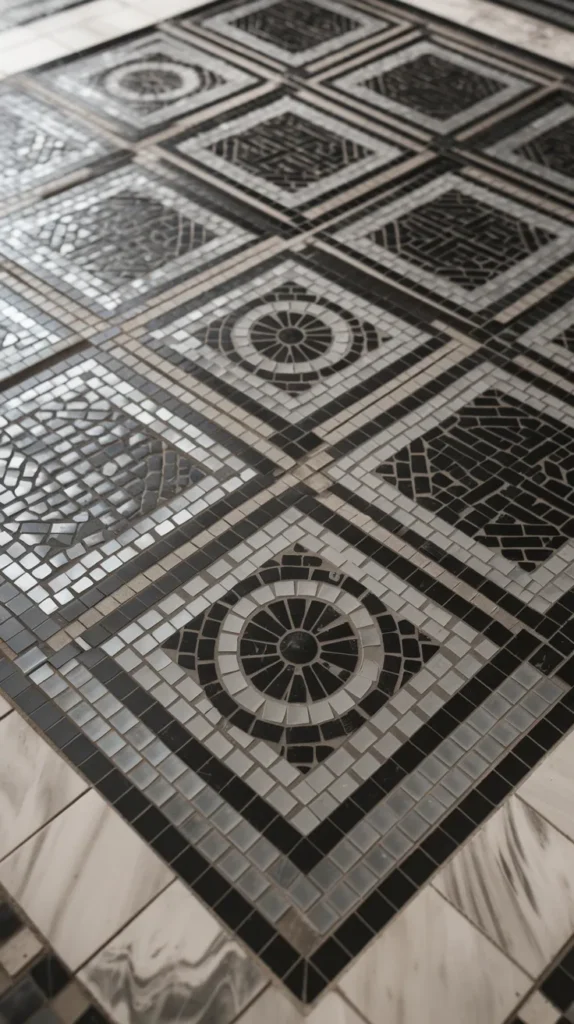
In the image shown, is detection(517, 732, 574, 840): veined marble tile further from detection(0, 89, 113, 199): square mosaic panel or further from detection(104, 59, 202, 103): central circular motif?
detection(104, 59, 202, 103): central circular motif

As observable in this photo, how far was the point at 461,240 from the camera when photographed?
263cm

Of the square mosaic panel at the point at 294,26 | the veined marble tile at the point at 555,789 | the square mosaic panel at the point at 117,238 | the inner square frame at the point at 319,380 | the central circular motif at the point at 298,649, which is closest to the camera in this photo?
the veined marble tile at the point at 555,789

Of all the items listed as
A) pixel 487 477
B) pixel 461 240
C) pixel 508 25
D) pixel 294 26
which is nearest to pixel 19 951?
pixel 487 477

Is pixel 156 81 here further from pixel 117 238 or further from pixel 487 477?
pixel 487 477

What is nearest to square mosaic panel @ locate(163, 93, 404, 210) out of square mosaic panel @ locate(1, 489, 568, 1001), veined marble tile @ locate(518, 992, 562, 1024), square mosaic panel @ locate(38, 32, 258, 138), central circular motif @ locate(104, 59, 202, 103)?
square mosaic panel @ locate(38, 32, 258, 138)

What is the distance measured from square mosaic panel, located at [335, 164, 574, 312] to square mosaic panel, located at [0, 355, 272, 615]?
0.84 metres

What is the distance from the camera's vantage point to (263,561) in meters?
1.84

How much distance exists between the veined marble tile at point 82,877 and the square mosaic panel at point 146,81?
2.34 m

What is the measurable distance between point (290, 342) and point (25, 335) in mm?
683

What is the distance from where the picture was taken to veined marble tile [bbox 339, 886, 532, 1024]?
132 cm

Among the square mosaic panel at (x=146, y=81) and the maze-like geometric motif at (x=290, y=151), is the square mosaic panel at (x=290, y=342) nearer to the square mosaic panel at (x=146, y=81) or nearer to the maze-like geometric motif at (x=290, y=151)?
the maze-like geometric motif at (x=290, y=151)

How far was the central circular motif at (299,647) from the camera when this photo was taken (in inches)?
66.6

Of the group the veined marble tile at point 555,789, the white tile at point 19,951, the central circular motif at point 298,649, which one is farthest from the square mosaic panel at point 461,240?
the white tile at point 19,951

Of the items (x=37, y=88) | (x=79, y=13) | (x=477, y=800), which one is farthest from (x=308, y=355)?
(x=79, y=13)
